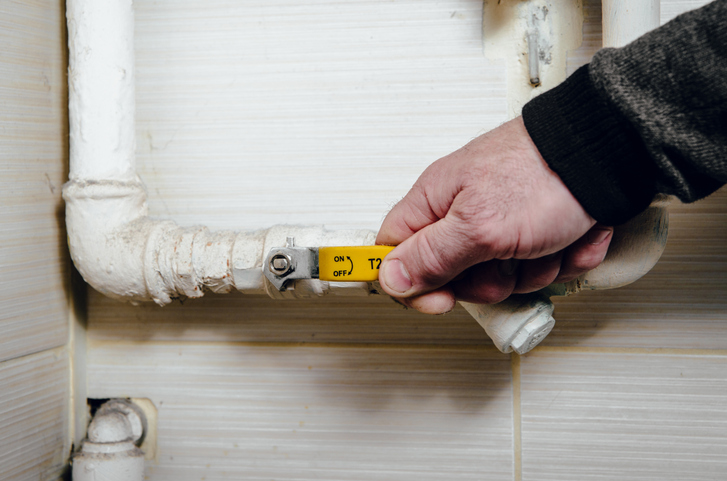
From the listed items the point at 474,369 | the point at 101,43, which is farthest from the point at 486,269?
the point at 101,43

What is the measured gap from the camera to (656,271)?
24.0 inches

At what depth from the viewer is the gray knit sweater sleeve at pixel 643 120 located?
34 centimetres

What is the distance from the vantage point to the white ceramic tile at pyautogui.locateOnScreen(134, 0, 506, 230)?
609 millimetres

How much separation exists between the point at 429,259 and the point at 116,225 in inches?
15.4

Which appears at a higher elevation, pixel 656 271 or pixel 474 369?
pixel 656 271

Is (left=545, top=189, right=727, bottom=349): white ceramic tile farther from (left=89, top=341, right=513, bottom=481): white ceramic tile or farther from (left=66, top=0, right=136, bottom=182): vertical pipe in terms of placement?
(left=66, top=0, right=136, bottom=182): vertical pipe

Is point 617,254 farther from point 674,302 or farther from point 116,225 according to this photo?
point 116,225

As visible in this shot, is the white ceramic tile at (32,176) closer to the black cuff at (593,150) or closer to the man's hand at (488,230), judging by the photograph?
the man's hand at (488,230)

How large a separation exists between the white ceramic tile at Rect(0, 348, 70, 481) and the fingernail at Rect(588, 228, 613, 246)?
25.9 inches

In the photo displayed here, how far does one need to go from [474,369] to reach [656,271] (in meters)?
0.26

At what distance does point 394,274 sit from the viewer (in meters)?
0.43

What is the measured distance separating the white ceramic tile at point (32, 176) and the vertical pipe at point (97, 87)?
0.05 meters

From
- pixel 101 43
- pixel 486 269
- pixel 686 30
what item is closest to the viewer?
pixel 686 30

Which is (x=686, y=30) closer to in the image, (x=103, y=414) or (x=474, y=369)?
(x=474, y=369)
